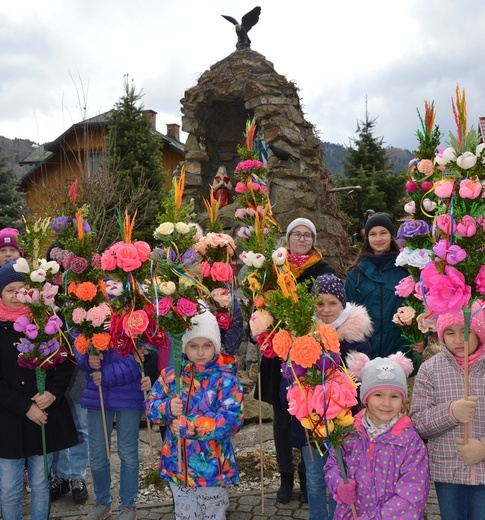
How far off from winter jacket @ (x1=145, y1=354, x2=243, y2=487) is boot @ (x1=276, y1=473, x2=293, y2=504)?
1.08m

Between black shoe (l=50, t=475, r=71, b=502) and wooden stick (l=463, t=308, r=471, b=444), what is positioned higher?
wooden stick (l=463, t=308, r=471, b=444)

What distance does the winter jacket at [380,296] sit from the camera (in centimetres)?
418

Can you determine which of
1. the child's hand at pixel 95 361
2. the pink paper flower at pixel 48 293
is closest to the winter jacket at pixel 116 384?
the child's hand at pixel 95 361

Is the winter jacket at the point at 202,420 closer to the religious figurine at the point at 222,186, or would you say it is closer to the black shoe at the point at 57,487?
the black shoe at the point at 57,487

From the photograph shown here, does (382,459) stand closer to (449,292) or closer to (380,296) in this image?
(449,292)

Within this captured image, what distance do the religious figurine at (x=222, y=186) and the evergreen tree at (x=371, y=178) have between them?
5.24 meters

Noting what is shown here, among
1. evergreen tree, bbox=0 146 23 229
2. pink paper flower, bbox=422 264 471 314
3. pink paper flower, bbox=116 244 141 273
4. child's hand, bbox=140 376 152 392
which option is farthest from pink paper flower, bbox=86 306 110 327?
evergreen tree, bbox=0 146 23 229

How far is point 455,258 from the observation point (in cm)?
262

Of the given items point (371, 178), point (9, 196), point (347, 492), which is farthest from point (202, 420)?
point (371, 178)

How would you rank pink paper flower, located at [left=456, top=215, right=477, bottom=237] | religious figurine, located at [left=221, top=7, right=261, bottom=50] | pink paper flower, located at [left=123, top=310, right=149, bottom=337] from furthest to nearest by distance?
religious figurine, located at [left=221, top=7, right=261, bottom=50] → pink paper flower, located at [left=123, top=310, right=149, bottom=337] → pink paper flower, located at [left=456, top=215, right=477, bottom=237]

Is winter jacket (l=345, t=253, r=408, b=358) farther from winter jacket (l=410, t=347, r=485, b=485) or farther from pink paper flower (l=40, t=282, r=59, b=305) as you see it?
pink paper flower (l=40, t=282, r=59, b=305)

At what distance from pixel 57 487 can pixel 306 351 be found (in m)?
3.02

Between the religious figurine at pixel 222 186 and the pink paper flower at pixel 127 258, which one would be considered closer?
the pink paper flower at pixel 127 258

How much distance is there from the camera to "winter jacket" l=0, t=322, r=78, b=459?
343 centimetres
